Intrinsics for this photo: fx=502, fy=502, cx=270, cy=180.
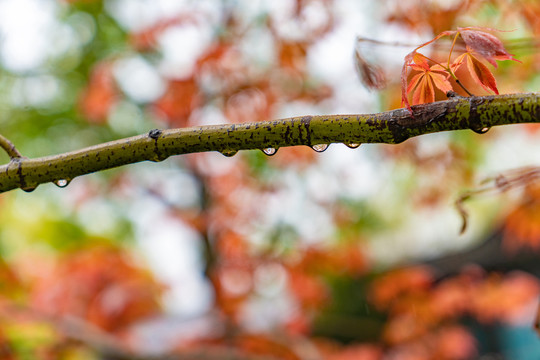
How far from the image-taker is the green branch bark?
0.75 metres

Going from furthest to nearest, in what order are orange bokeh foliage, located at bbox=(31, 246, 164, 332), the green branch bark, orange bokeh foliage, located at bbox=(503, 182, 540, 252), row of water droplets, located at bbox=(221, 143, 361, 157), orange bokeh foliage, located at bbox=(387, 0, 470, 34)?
orange bokeh foliage, located at bbox=(31, 246, 164, 332)
orange bokeh foliage, located at bbox=(503, 182, 540, 252)
orange bokeh foliage, located at bbox=(387, 0, 470, 34)
row of water droplets, located at bbox=(221, 143, 361, 157)
the green branch bark

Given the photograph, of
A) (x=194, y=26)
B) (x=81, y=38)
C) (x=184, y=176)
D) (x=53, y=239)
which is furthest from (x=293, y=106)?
(x=53, y=239)

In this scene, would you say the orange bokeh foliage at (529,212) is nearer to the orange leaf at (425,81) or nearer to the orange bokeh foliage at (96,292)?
the orange leaf at (425,81)

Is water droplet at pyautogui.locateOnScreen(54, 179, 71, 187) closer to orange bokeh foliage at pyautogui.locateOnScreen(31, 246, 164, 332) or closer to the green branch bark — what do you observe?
the green branch bark

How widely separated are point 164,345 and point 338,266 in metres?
2.00

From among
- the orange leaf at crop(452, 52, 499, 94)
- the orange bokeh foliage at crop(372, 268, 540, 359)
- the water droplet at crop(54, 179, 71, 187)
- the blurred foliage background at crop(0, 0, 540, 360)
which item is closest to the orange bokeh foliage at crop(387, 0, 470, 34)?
the blurred foliage background at crop(0, 0, 540, 360)

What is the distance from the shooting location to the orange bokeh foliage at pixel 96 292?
3.96 m

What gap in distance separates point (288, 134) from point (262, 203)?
3.28m

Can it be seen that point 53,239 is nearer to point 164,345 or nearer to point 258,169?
point 164,345

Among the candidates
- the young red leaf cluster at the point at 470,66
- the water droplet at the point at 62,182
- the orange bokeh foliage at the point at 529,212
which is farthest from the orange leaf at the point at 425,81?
the orange bokeh foliage at the point at 529,212

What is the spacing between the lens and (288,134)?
0.83 meters

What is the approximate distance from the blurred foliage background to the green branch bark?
55 centimetres

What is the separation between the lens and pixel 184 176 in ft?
13.9

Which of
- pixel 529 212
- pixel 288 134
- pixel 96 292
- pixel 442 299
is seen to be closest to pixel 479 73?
pixel 288 134
